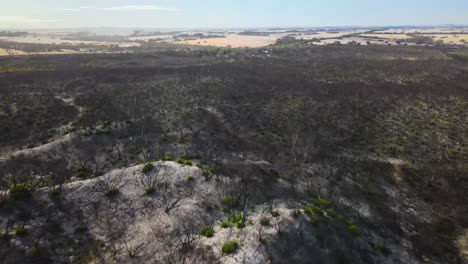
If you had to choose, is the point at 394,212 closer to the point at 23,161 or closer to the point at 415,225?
the point at 415,225

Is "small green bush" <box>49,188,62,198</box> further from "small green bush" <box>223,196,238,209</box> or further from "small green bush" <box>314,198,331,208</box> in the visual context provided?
"small green bush" <box>314,198,331,208</box>

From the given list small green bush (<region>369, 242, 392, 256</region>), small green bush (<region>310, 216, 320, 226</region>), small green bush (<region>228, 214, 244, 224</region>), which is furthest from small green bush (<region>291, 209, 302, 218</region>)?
small green bush (<region>369, 242, 392, 256</region>)

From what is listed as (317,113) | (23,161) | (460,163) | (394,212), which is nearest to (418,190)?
→ (394,212)

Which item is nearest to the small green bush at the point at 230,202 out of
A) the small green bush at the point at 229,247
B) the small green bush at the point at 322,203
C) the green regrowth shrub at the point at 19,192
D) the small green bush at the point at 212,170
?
the small green bush at the point at 212,170

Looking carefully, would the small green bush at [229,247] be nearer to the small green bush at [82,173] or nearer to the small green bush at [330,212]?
the small green bush at [330,212]

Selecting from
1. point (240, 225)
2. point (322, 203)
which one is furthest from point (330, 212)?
point (240, 225)

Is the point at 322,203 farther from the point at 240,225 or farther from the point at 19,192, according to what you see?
the point at 19,192
